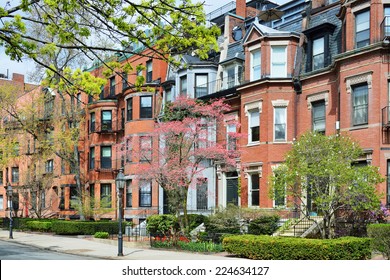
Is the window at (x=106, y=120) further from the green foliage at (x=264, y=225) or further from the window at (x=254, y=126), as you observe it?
the green foliage at (x=264, y=225)

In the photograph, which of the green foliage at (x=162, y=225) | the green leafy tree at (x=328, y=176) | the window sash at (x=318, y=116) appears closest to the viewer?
the green leafy tree at (x=328, y=176)

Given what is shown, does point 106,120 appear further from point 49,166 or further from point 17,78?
point 17,78

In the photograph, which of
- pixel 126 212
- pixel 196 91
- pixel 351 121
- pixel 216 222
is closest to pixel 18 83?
pixel 126 212

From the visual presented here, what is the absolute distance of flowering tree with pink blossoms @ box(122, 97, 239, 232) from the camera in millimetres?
27406

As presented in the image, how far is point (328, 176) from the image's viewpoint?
65.1ft

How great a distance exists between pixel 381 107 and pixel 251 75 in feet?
28.7

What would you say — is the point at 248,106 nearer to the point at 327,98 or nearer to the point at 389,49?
the point at 327,98

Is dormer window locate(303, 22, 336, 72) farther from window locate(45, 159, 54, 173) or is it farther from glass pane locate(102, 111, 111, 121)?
window locate(45, 159, 54, 173)

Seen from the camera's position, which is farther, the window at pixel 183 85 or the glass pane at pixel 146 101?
the glass pane at pixel 146 101

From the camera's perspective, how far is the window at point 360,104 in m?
22.5

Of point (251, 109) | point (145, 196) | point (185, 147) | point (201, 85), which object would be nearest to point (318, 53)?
point (251, 109)

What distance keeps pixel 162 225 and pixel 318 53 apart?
477 inches

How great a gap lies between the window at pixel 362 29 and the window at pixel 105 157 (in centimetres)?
2443

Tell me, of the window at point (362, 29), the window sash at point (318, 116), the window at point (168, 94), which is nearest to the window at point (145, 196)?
the window at point (168, 94)
